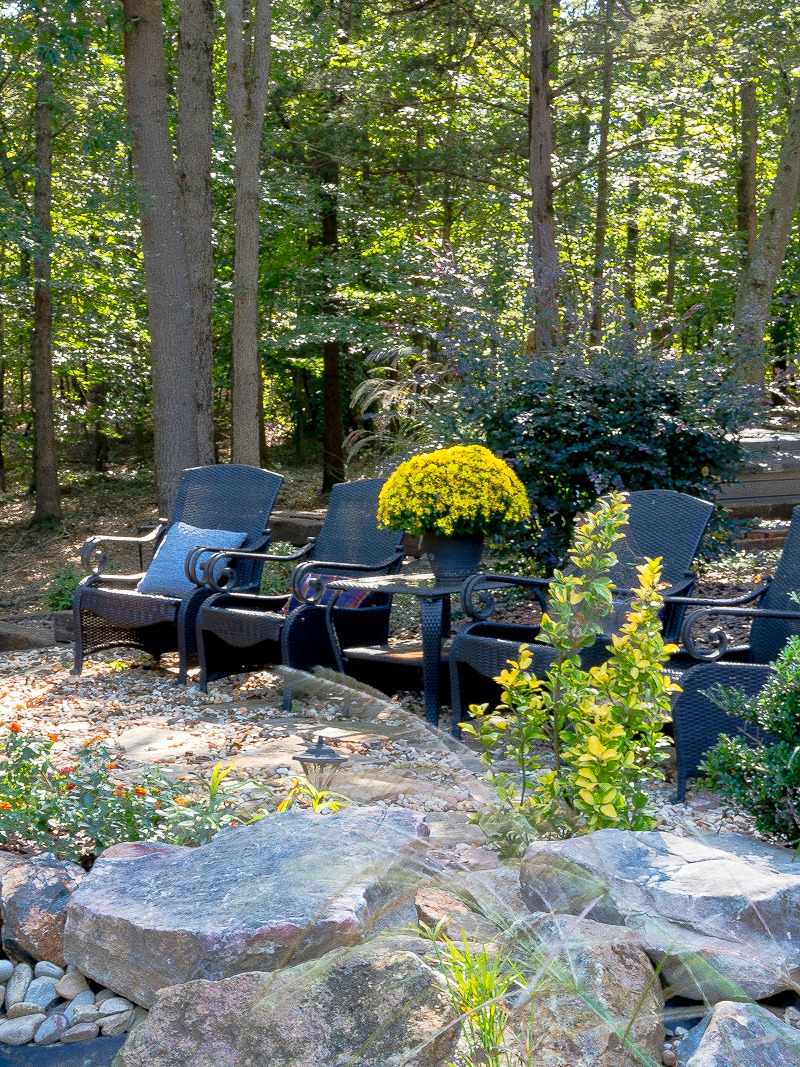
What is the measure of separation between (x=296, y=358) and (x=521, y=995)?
50.1 ft

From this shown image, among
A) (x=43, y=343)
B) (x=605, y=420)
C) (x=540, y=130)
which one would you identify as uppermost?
(x=540, y=130)

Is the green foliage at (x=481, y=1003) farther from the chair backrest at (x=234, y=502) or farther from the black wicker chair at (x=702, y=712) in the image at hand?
the chair backrest at (x=234, y=502)

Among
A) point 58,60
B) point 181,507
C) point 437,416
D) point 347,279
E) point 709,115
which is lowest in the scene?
point 181,507

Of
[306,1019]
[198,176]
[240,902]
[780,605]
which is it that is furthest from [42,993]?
[198,176]

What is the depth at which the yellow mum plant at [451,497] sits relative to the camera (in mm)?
4711

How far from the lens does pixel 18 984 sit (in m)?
2.44

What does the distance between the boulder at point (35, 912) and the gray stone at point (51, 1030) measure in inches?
7.2

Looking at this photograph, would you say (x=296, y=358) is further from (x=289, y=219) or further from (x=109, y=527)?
(x=109, y=527)

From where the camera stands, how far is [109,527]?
14.6 meters

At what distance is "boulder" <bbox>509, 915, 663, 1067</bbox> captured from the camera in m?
1.76

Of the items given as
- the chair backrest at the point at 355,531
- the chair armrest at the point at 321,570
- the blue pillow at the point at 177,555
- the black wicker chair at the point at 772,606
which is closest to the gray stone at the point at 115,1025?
the black wicker chair at the point at 772,606

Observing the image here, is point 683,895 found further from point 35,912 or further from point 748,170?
point 748,170

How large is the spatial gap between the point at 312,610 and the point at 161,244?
418cm

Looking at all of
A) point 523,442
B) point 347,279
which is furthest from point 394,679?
point 347,279
